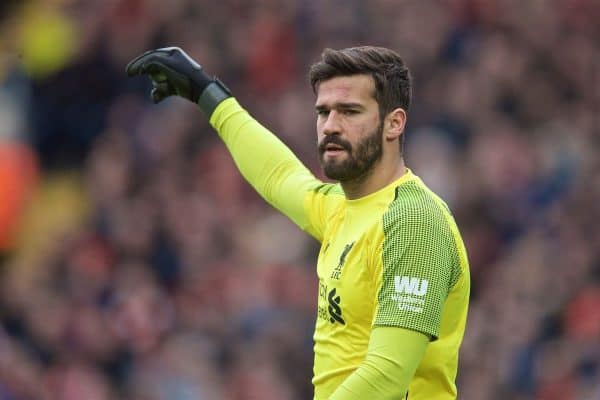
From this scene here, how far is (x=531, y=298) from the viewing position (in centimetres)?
895

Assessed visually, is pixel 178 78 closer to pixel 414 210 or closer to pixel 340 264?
pixel 340 264

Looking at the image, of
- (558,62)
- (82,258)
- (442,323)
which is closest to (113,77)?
(82,258)

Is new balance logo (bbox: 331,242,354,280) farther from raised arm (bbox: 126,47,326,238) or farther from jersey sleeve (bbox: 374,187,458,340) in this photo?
raised arm (bbox: 126,47,326,238)

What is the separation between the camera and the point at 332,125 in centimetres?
471

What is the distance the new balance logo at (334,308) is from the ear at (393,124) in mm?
545

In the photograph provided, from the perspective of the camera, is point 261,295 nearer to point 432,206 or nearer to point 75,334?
point 75,334

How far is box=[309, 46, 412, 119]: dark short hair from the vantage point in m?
4.72

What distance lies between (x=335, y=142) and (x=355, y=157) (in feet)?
0.27

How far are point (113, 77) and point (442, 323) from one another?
7493 millimetres

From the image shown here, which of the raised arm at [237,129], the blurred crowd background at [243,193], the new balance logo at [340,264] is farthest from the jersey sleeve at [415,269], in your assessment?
the blurred crowd background at [243,193]

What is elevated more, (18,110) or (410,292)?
(18,110)

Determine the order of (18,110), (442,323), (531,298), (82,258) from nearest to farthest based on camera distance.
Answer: (442,323), (531,298), (82,258), (18,110)

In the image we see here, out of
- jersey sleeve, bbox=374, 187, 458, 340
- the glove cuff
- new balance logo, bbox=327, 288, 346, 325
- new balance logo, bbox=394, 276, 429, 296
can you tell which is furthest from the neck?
the glove cuff

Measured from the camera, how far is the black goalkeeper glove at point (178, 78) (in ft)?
18.6
